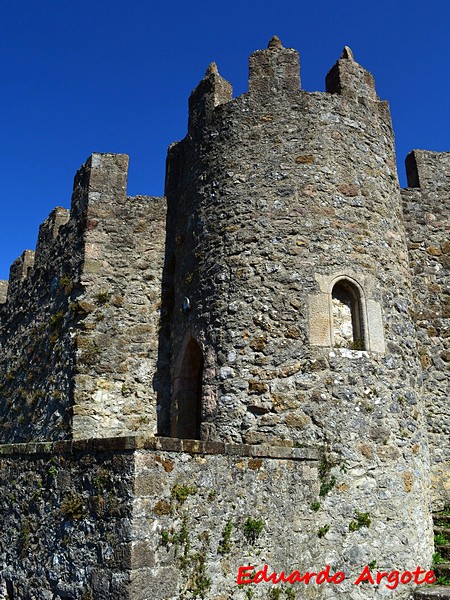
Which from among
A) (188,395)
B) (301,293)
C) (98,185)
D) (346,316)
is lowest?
(188,395)

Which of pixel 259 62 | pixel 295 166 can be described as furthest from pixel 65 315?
pixel 259 62

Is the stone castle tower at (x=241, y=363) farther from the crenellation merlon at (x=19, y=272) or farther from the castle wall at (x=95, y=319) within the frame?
the crenellation merlon at (x=19, y=272)

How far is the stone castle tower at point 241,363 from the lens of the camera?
5.23 m

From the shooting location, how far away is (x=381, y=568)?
22.4ft

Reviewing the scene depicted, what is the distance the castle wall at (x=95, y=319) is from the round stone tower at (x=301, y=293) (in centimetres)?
44

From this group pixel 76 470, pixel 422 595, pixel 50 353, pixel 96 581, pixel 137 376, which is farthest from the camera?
pixel 50 353

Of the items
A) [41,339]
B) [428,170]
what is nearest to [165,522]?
[41,339]

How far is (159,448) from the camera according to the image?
5031mm

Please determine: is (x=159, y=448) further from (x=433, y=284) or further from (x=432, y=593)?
(x=433, y=284)

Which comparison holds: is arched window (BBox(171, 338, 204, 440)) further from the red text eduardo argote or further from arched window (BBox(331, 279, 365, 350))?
the red text eduardo argote

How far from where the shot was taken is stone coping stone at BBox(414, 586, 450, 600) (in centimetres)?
667

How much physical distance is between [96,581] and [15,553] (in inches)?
55.2

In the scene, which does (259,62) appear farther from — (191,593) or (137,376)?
(191,593)

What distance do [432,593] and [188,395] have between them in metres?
3.83
